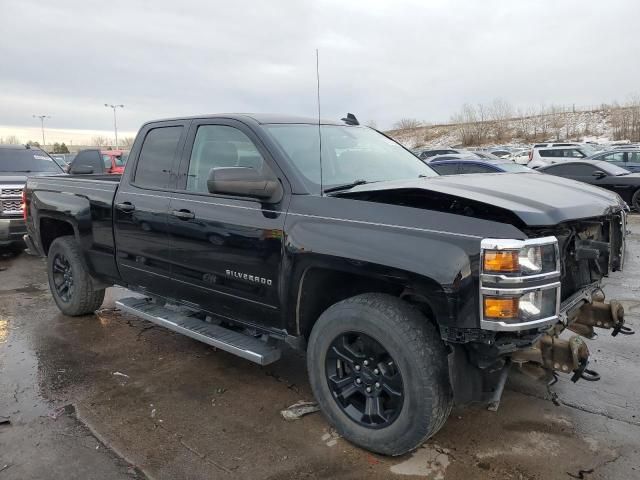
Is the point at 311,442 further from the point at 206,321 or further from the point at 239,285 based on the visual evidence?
the point at 206,321

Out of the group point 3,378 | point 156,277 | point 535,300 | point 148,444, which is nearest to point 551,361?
point 535,300

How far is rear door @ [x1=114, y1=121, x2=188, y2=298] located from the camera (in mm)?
4168

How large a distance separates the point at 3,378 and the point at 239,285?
214cm

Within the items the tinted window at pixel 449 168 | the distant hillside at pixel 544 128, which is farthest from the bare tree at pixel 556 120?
the tinted window at pixel 449 168

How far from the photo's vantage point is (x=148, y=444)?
3174 mm

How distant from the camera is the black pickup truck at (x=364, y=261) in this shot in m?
2.62

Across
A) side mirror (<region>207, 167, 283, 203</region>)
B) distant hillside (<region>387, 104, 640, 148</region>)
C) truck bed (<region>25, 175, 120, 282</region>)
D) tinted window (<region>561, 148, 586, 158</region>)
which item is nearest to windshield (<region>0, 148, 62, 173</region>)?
truck bed (<region>25, 175, 120, 282</region>)

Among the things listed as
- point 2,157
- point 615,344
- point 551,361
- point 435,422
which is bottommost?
point 615,344

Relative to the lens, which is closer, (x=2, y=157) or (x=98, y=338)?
(x=98, y=338)

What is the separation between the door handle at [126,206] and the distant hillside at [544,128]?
51.9 meters

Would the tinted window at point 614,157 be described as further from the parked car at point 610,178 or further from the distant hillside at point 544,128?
the distant hillside at point 544,128

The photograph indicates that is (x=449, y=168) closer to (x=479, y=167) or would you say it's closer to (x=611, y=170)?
(x=479, y=167)

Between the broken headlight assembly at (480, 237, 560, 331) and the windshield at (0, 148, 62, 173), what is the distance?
10310 mm

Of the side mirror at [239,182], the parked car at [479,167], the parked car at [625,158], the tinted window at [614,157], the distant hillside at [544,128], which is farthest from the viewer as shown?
the distant hillside at [544,128]
